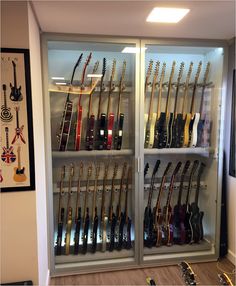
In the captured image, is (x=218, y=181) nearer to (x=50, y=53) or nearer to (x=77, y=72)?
(x=77, y=72)

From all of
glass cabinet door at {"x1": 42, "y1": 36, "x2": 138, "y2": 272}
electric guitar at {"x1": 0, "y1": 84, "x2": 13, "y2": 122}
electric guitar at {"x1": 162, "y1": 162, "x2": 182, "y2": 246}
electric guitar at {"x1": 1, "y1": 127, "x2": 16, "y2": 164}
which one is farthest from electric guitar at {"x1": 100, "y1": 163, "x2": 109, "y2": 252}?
electric guitar at {"x1": 0, "y1": 84, "x2": 13, "y2": 122}

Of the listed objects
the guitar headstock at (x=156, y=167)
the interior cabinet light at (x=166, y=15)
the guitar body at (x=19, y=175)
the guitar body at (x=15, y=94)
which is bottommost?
the guitar headstock at (x=156, y=167)

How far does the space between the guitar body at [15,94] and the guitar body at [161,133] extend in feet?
4.79

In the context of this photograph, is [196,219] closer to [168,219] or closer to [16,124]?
[168,219]

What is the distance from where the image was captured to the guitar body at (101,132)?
8.55ft

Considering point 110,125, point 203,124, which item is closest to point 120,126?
point 110,125

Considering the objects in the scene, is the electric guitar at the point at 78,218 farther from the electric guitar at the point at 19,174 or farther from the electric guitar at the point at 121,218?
the electric guitar at the point at 19,174

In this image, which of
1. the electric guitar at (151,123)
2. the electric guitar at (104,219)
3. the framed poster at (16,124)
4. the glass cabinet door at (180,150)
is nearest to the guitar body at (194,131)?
the glass cabinet door at (180,150)

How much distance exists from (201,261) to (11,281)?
6.31 feet

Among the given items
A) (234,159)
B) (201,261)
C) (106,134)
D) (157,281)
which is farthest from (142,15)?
(201,261)

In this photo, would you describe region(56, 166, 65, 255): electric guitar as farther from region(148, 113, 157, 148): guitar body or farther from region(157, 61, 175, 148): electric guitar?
region(157, 61, 175, 148): electric guitar

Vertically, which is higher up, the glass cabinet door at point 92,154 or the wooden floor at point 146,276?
the glass cabinet door at point 92,154

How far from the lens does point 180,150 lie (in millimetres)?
2717

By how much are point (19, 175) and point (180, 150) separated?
1653mm
